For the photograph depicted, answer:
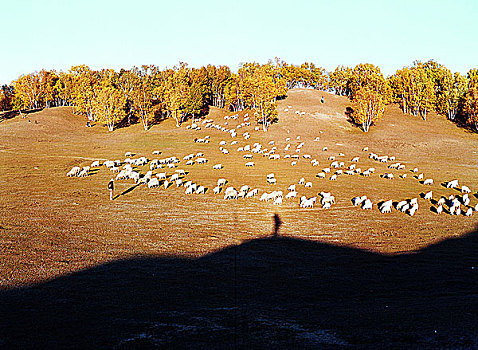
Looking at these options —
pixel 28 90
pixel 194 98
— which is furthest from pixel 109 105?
pixel 28 90

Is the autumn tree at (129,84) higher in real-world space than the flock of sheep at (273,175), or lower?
higher

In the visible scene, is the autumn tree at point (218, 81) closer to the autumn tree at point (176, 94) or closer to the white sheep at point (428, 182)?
the autumn tree at point (176, 94)

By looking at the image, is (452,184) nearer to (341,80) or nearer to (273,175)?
(273,175)

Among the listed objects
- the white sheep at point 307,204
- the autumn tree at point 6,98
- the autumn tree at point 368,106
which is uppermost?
Answer: the autumn tree at point 6,98

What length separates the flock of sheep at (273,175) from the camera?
118ft

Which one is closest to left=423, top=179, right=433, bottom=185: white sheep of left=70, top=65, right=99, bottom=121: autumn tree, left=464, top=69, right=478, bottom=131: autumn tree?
left=464, top=69, right=478, bottom=131: autumn tree

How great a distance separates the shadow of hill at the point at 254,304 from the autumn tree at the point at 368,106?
7530cm

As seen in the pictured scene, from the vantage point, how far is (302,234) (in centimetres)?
2727

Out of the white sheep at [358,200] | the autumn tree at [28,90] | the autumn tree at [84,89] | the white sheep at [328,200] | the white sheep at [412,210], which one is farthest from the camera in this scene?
the autumn tree at [28,90]

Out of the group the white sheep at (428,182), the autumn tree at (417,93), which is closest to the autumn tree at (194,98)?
the autumn tree at (417,93)

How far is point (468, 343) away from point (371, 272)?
8.80 meters

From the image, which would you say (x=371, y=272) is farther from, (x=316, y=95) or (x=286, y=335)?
(x=316, y=95)

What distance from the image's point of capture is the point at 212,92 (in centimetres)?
14225

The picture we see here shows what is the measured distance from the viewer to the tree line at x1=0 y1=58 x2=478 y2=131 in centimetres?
9544
